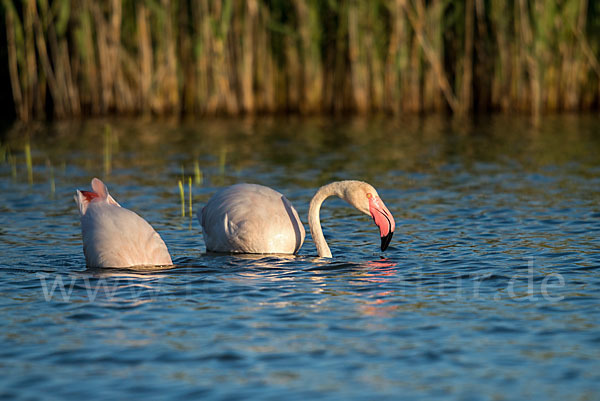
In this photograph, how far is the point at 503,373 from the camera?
4.96 metres

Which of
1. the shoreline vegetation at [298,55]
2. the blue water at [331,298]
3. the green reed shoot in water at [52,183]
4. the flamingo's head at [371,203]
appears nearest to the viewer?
the blue water at [331,298]

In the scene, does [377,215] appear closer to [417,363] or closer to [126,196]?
[417,363]

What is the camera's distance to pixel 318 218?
808 centimetres

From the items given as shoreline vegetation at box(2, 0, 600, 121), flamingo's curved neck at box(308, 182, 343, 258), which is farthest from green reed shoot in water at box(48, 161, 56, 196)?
shoreline vegetation at box(2, 0, 600, 121)

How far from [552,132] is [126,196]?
844cm

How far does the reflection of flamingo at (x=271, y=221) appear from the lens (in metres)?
8.03

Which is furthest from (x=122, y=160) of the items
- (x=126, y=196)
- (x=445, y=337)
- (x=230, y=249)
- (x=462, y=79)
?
(x=445, y=337)

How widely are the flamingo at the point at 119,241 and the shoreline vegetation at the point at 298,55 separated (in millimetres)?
10337

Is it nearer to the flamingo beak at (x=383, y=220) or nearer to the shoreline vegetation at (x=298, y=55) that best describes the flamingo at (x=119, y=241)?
the flamingo beak at (x=383, y=220)

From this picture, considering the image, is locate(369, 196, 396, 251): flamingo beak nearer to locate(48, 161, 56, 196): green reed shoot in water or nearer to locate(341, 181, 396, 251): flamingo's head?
locate(341, 181, 396, 251): flamingo's head

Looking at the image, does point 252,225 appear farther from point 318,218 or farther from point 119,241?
point 119,241

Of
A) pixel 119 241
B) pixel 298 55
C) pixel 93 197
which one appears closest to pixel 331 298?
pixel 119 241

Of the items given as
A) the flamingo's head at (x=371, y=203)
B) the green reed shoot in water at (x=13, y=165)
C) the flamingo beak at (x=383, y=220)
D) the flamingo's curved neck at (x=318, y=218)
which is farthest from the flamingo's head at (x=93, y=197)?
the green reed shoot in water at (x=13, y=165)

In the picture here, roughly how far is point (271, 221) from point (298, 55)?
11850mm
